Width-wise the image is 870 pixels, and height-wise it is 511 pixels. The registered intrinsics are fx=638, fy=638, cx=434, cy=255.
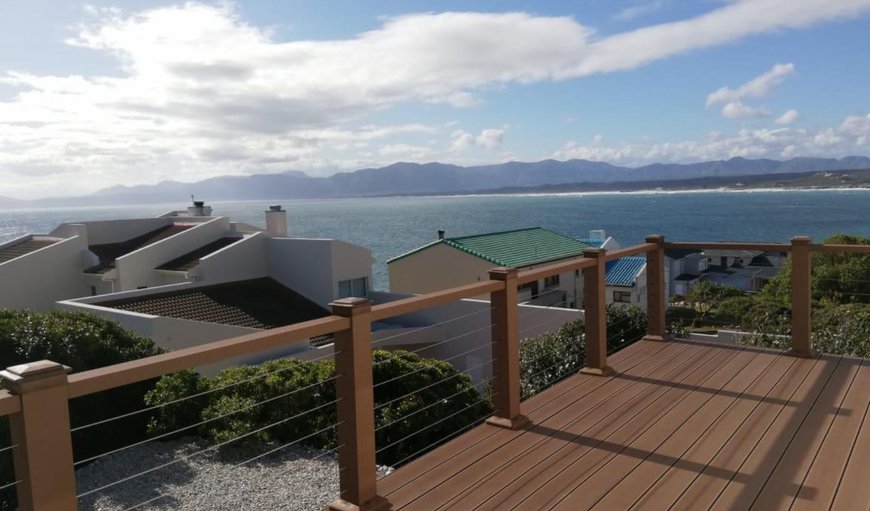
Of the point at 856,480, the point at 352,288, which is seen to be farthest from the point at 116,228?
the point at 856,480

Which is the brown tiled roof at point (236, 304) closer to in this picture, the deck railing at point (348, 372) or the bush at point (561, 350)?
the bush at point (561, 350)

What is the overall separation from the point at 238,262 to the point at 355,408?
18.7 m

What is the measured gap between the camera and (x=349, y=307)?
2.90m

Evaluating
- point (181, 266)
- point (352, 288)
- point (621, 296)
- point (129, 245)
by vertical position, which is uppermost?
point (129, 245)

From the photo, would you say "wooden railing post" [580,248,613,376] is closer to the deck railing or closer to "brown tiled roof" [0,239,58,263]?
the deck railing

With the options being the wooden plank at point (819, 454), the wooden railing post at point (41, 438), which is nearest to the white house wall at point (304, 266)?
the wooden plank at point (819, 454)

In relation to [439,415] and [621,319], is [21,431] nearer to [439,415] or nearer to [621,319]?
[439,415]

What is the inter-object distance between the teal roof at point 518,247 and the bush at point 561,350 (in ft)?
36.6

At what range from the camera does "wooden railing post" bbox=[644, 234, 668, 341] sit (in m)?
6.20

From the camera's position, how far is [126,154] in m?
87.0

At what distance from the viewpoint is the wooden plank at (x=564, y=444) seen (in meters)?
3.16

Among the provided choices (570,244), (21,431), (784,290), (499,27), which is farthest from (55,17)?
(784,290)

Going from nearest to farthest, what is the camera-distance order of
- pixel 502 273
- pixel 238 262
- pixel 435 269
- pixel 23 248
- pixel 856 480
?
pixel 856 480
pixel 502 273
pixel 238 262
pixel 23 248
pixel 435 269

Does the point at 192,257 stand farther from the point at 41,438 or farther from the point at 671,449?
the point at 41,438
